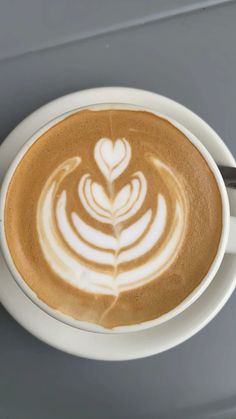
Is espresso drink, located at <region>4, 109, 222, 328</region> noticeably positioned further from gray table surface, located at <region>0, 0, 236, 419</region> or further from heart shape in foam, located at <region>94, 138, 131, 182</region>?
gray table surface, located at <region>0, 0, 236, 419</region>

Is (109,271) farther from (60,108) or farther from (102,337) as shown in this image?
(60,108)

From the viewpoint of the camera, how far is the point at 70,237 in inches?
30.8

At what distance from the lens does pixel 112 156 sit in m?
0.81

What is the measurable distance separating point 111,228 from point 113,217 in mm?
17

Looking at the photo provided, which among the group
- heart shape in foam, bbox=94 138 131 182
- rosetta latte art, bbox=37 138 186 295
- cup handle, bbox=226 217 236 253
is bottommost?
cup handle, bbox=226 217 236 253

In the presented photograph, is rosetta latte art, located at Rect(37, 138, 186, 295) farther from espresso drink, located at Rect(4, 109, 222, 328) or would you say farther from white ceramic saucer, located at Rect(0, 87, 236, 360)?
white ceramic saucer, located at Rect(0, 87, 236, 360)

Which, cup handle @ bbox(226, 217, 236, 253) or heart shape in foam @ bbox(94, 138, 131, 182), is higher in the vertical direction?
heart shape in foam @ bbox(94, 138, 131, 182)

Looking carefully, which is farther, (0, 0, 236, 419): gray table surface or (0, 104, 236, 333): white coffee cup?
(0, 0, 236, 419): gray table surface

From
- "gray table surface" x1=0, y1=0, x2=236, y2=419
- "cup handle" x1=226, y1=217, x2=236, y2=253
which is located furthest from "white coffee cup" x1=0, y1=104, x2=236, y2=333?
"gray table surface" x1=0, y1=0, x2=236, y2=419

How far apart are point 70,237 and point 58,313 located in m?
0.11

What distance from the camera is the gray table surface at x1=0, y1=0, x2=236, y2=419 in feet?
2.98

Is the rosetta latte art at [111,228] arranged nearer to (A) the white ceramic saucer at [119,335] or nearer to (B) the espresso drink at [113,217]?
(B) the espresso drink at [113,217]

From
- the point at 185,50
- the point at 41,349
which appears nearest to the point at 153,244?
the point at 41,349

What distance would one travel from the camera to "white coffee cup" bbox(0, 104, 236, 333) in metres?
0.76
